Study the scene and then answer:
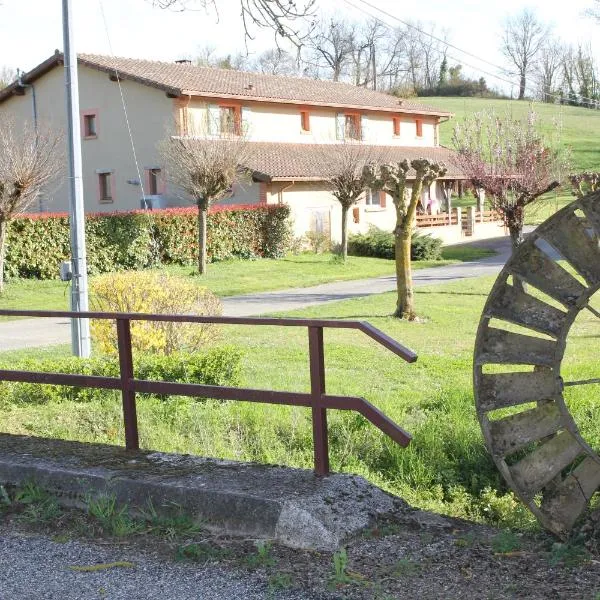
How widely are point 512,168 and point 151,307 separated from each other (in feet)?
70.5

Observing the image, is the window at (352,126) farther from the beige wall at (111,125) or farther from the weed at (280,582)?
the weed at (280,582)

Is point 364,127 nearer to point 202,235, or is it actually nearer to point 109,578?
point 202,235

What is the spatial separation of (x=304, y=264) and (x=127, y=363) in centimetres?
2904

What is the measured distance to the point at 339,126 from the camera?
4625 cm

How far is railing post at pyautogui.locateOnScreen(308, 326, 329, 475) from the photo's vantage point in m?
5.43

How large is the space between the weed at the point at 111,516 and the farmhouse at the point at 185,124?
30165 millimetres

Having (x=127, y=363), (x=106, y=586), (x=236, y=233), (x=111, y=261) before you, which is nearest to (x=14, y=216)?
(x=111, y=261)

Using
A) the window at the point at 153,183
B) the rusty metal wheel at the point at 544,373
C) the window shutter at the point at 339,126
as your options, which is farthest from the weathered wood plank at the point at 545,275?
the window shutter at the point at 339,126

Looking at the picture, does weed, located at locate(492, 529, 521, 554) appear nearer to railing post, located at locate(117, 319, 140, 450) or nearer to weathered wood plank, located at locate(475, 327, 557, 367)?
weathered wood plank, located at locate(475, 327, 557, 367)

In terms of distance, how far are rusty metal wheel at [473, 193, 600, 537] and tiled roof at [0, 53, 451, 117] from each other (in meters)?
32.4

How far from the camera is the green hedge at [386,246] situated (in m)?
38.7

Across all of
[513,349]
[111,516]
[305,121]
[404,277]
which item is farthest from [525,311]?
[305,121]

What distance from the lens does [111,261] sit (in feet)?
102

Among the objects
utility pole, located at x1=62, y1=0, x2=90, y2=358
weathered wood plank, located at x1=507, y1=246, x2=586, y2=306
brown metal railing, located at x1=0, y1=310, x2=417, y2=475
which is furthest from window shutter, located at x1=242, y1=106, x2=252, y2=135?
weathered wood plank, located at x1=507, y1=246, x2=586, y2=306
